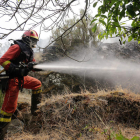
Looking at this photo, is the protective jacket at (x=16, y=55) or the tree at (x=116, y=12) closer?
the tree at (x=116, y=12)

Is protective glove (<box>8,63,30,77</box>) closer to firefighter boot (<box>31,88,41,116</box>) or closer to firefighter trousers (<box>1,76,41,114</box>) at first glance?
firefighter trousers (<box>1,76,41,114</box>)

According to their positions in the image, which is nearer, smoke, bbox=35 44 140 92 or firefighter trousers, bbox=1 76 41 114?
firefighter trousers, bbox=1 76 41 114

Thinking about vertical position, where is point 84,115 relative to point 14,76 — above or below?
below

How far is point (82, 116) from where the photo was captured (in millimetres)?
2682

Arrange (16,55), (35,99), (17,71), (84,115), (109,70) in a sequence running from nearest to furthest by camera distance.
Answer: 1. (17,71)
2. (16,55)
3. (84,115)
4. (35,99)
5. (109,70)

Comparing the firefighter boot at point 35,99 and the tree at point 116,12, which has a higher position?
the tree at point 116,12

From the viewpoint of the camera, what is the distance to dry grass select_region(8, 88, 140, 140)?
2.31m

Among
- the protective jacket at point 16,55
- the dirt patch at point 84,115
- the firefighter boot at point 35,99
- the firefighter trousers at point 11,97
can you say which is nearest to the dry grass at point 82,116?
the dirt patch at point 84,115

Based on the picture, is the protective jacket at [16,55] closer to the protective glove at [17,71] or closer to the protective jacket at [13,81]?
the protective jacket at [13,81]

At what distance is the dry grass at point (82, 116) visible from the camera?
7.58 ft

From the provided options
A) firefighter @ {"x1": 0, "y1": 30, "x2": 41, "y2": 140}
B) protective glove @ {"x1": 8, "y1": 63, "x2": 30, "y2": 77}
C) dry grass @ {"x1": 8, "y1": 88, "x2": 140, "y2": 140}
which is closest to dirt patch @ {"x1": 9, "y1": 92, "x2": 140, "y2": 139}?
dry grass @ {"x1": 8, "y1": 88, "x2": 140, "y2": 140}

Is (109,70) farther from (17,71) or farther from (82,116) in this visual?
(17,71)

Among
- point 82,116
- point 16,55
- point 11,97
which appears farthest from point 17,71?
point 82,116

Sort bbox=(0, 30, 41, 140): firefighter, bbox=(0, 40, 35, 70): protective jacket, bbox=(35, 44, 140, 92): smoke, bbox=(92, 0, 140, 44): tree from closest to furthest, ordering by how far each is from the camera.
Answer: bbox=(92, 0, 140, 44): tree < bbox=(0, 30, 41, 140): firefighter < bbox=(0, 40, 35, 70): protective jacket < bbox=(35, 44, 140, 92): smoke
